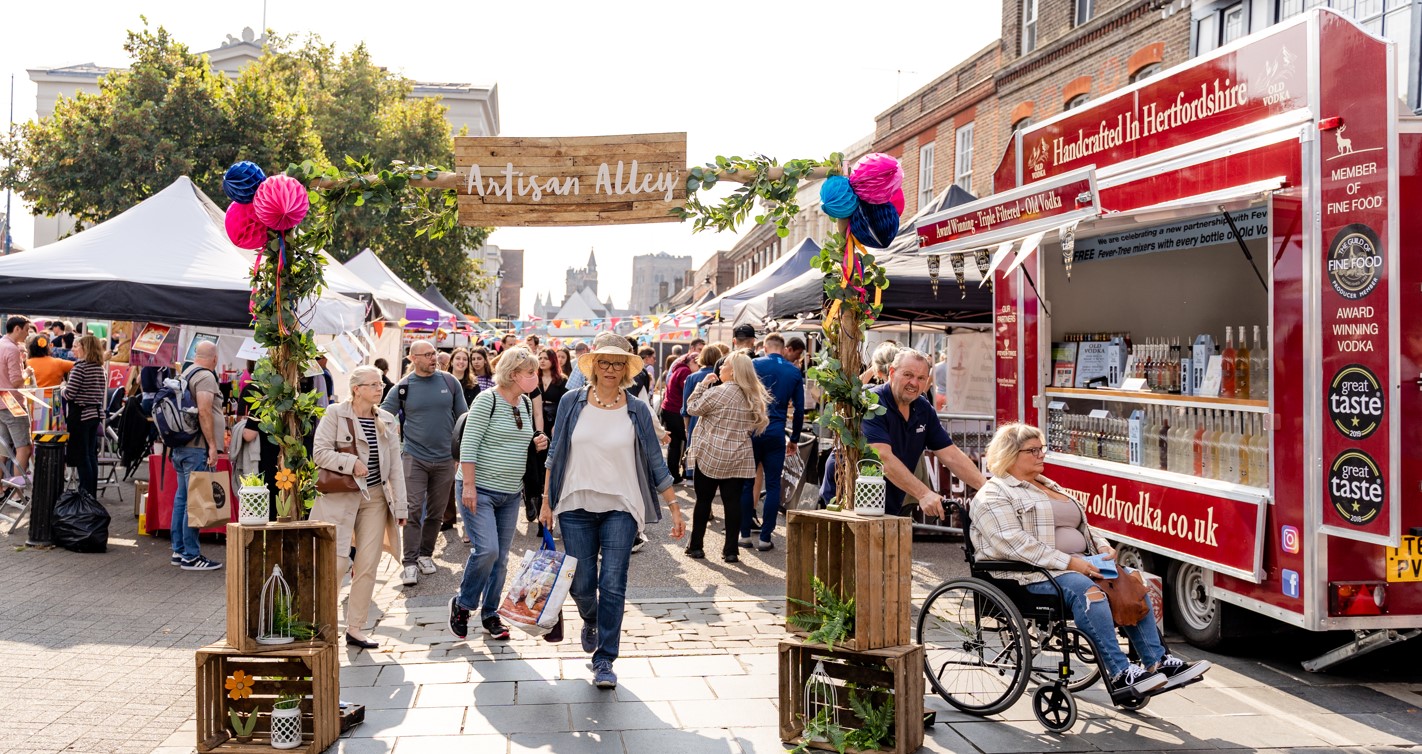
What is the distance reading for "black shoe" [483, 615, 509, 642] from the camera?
24.1 feet

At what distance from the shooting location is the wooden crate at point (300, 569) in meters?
5.33

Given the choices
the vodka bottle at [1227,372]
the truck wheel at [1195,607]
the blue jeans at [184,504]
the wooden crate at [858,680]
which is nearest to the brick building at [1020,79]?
the vodka bottle at [1227,372]

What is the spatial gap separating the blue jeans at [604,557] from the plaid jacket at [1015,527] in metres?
1.80

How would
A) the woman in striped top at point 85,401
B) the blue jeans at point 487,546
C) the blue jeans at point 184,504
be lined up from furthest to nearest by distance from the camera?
the woman in striped top at point 85,401
the blue jeans at point 184,504
the blue jeans at point 487,546

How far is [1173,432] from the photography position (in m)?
7.64

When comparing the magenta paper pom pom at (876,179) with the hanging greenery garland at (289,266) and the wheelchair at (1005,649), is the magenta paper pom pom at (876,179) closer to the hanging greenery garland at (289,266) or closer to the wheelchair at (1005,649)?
the wheelchair at (1005,649)

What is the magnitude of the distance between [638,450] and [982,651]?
6.69ft

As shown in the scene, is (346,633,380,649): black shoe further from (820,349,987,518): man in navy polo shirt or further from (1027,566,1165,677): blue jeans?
(1027,566,1165,677): blue jeans

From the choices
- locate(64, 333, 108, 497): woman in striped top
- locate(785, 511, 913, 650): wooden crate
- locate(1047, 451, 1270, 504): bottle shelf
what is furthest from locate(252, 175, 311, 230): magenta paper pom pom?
locate(64, 333, 108, 497): woman in striped top

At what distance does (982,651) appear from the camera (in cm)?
576

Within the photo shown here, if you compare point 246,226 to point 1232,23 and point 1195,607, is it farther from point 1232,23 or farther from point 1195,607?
point 1232,23

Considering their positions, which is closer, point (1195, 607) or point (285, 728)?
point (285, 728)

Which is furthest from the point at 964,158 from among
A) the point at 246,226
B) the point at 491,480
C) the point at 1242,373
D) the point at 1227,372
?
the point at 246,226

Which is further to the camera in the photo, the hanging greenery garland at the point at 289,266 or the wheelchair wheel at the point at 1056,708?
the hanging greenery garland at the point at 289,266
